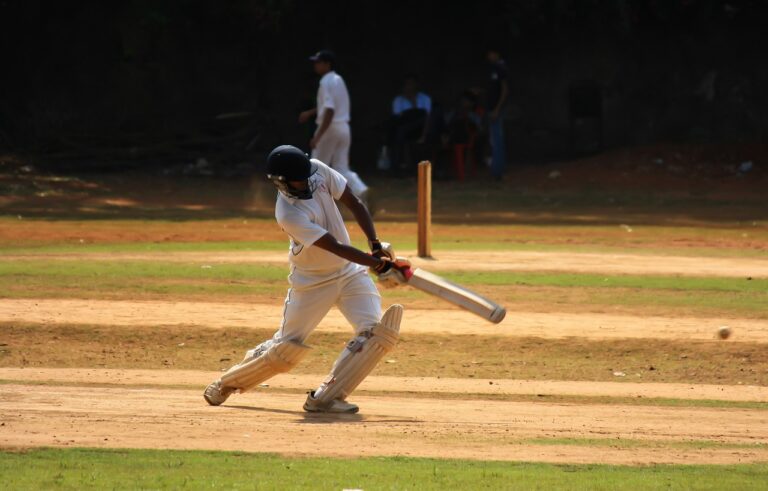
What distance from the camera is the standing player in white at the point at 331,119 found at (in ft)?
→ 62.7

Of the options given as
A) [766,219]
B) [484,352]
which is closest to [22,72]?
[766,219]

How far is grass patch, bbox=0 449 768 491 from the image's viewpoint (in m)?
6.88

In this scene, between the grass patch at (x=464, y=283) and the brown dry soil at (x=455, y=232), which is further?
the brown dry soil at (x=455, y=232)

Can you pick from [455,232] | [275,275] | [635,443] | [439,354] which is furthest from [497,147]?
[635,443]

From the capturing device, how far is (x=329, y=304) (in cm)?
887

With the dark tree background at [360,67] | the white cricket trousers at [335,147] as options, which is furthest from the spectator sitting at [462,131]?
the white cricket trousers at [335,147]

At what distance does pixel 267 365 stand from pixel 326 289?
64 cm

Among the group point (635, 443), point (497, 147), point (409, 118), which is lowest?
point (497, 147)

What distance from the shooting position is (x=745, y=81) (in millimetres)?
31016

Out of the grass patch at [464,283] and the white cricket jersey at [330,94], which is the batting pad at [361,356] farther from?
the white cricket jersey at [330,94]

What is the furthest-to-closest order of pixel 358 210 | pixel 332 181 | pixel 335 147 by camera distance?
pixel 335 147, pixel 358 210, pixel 332 181

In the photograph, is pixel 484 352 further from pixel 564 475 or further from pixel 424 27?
pixel 424 27

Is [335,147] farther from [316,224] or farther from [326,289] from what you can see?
[316,224]

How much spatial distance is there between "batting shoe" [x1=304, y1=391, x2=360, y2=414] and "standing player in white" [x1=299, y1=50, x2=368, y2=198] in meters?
9.96
